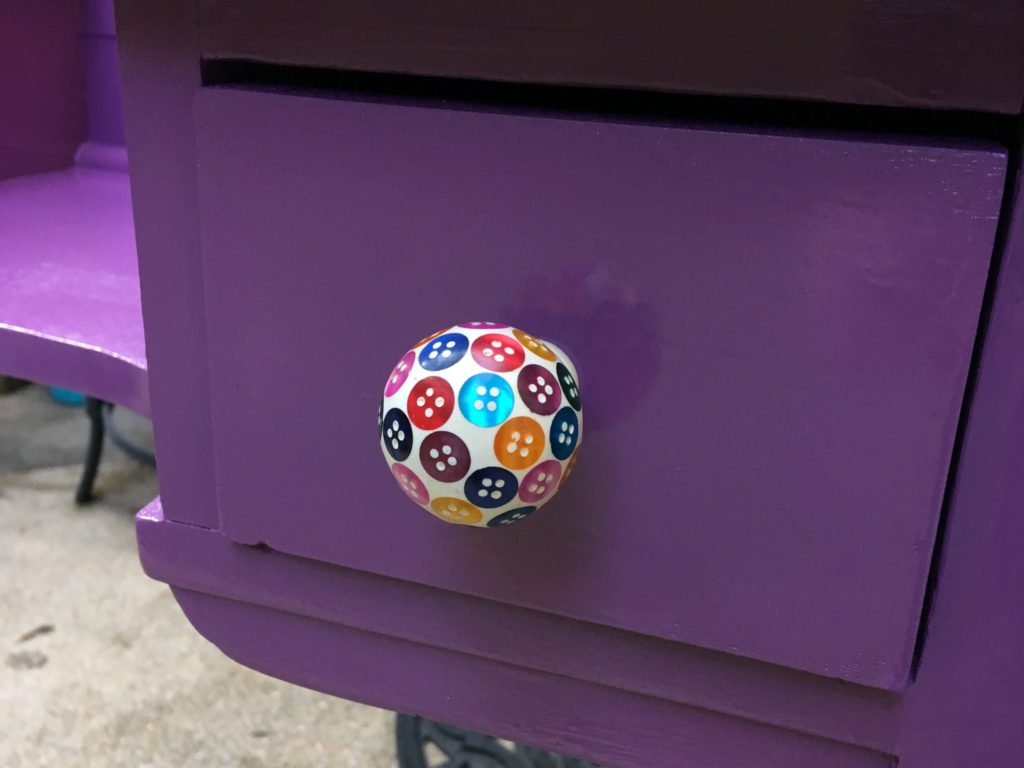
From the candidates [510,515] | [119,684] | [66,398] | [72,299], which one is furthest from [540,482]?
[66,398]

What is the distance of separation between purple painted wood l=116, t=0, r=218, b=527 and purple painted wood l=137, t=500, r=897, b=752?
3 centimetres

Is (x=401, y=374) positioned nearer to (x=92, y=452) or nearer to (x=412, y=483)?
(x=412, y=483)

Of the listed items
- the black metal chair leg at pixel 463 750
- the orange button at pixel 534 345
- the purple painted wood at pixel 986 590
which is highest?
the orange button at pixel 534 345

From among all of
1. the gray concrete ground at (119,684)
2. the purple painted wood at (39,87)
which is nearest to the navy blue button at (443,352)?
the gray concrete ground at (119,684)

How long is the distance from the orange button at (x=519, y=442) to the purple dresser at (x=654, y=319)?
1.9 inches

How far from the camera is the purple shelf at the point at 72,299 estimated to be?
0.63m

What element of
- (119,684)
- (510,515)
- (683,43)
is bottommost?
(119,684)

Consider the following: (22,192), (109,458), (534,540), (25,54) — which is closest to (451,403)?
(534,540)

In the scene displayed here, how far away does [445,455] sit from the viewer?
253 millimetres

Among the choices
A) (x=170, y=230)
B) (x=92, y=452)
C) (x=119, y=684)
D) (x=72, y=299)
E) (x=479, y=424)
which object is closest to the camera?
(x=479, y=424)

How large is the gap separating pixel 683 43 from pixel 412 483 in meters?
0.15

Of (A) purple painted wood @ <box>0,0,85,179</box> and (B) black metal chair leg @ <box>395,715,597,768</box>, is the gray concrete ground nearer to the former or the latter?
(B) black metal chair leg @ <box>395,715,597,768</box>

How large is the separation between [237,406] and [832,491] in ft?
0.69

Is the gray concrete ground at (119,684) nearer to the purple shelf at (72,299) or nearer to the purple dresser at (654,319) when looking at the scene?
the purple shelf at (72,299)
